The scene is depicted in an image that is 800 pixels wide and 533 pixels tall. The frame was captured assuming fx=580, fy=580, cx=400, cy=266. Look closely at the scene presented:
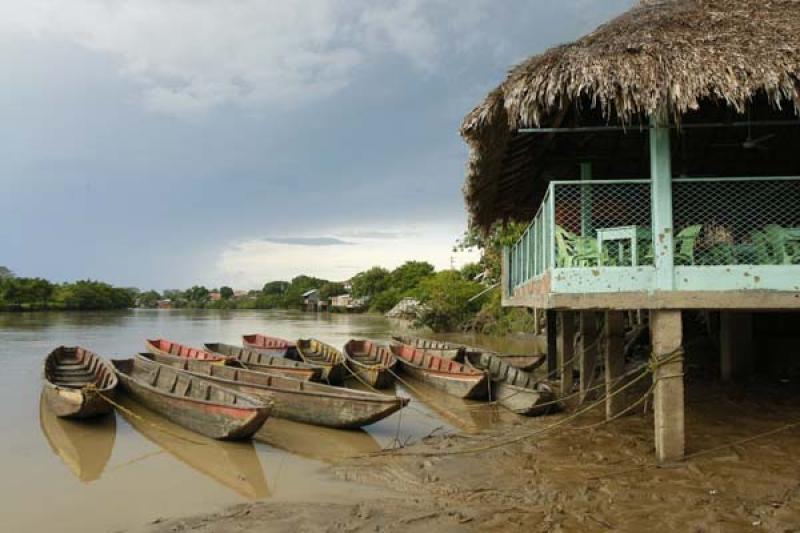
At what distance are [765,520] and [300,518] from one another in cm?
383

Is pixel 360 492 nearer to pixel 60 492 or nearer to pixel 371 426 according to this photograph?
pixel 371 426

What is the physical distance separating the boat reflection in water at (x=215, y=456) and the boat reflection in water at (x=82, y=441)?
0.53 metres

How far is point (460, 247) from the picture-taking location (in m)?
28.2

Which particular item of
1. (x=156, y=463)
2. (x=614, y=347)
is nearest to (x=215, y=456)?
(x=156, y=463)

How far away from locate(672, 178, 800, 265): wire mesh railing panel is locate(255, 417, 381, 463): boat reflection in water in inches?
189

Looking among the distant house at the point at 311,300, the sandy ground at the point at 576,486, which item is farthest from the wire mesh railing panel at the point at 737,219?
the distant house at the point at 311,300

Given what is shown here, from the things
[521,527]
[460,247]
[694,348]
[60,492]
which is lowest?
[60,492]

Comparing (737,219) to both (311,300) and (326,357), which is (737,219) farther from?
(311,300)

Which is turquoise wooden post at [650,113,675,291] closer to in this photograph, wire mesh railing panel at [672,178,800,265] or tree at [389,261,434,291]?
wire mesh railing panel at [672,178,800,265]

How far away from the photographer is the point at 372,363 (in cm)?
1440

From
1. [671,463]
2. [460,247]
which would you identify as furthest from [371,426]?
[460,247]

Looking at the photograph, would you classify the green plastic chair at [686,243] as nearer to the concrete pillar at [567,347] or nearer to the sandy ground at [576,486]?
the sandy ground at [576,486]

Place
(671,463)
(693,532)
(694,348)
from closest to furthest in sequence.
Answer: (693,532) < (671,463) < (694,348)

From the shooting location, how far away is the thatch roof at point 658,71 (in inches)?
215
